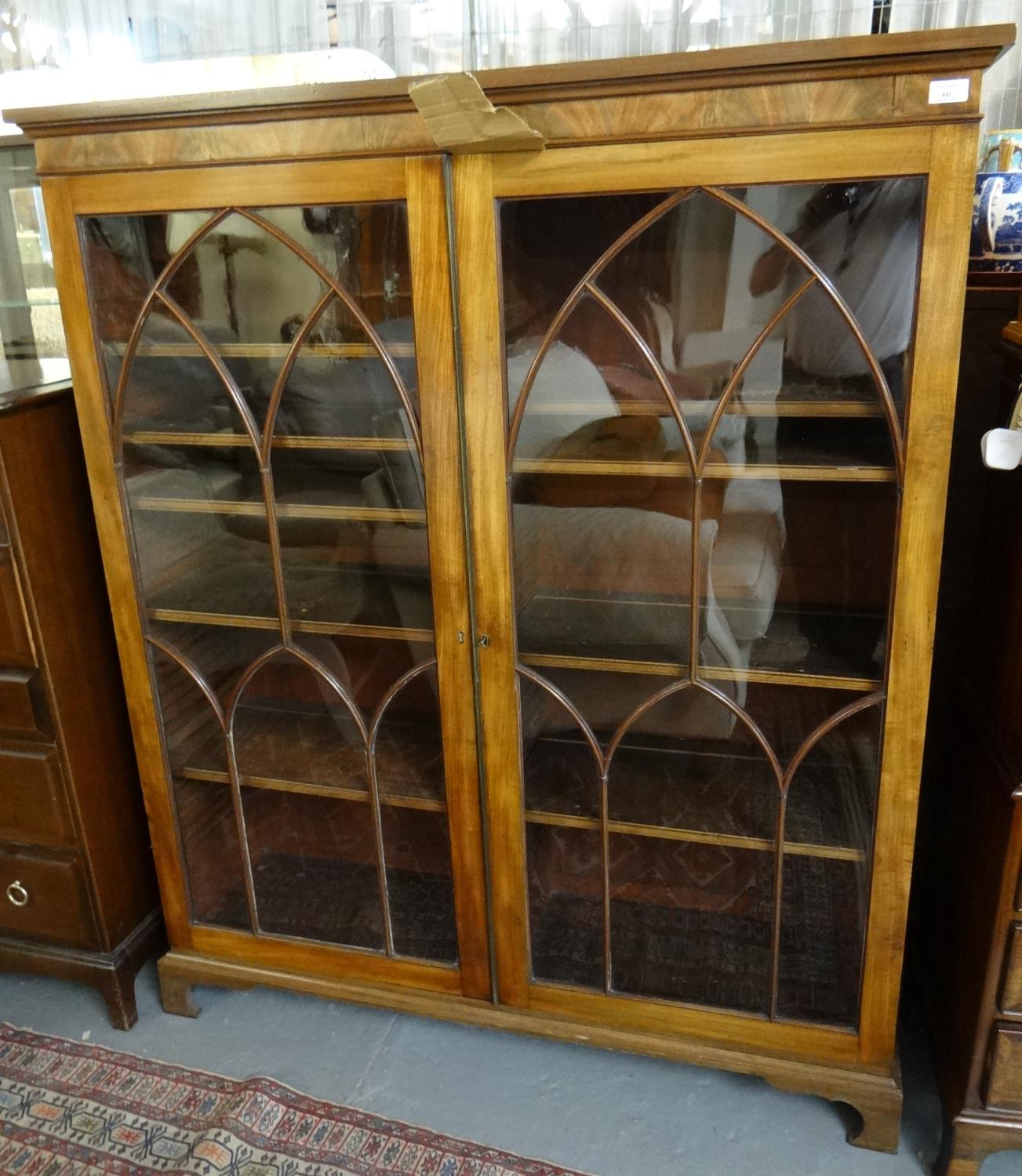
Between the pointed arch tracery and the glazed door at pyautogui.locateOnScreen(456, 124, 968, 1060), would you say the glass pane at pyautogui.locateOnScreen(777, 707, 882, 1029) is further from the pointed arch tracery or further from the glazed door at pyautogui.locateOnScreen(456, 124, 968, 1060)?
the pointed arch tracery

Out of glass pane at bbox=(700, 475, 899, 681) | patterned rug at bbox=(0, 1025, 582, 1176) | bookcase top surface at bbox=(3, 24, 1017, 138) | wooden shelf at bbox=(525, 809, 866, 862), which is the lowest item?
patterned rug at bbox=(0, 1025, 582, 1176)

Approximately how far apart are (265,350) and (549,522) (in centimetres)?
41

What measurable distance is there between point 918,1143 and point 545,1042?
526 millimetres

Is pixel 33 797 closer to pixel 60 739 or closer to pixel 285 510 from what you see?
pixel 60 739

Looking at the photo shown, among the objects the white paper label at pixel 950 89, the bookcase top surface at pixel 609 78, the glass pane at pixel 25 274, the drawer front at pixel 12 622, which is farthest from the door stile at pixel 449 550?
the glass pane at pixel 25 274

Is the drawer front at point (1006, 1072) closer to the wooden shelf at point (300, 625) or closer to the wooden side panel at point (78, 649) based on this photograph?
the wooden shelf at point (300, 625)

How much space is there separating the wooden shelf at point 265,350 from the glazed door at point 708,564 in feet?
0.46

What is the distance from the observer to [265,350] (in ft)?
3.91

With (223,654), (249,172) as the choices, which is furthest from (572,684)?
(249,172)

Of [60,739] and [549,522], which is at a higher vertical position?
[549,522]

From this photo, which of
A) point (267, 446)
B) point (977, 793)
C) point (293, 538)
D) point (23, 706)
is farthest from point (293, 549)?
point (977, 793)

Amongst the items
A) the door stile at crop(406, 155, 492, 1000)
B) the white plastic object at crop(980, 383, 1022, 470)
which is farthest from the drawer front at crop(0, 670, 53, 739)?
the white plastic object at crop(980, 383, 1022, 470)

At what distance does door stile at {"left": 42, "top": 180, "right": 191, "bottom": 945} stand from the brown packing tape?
495 mm

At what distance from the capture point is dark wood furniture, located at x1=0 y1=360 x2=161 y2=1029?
1.31 m
